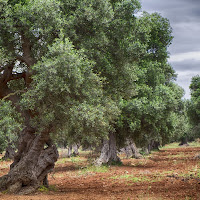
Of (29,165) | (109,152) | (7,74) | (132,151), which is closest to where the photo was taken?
(29,165)

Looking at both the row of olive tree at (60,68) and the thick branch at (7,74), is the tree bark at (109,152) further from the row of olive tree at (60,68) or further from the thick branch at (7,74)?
the thick branch at (7,74)

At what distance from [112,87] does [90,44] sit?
269 cm

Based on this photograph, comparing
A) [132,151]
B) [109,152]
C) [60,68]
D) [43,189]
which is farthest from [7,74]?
[132,151]

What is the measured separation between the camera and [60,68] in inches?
475

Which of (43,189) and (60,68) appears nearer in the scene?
(60,68)

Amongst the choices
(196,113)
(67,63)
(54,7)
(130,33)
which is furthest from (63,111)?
(196,113)

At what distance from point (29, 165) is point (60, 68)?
5.28 metres

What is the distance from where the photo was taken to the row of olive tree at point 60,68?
1247cm

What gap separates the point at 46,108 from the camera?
12797 mm

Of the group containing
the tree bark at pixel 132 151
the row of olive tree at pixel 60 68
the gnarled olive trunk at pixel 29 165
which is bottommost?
the tree bark at pixel 132 151

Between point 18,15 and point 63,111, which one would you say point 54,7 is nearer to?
point 18,15

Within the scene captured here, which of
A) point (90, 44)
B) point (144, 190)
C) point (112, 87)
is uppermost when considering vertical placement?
point (90, 44)

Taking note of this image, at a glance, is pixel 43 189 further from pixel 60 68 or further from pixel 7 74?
pixel 60 68

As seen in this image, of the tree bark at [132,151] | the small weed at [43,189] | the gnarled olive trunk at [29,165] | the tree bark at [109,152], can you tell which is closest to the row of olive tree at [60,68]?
the gnarled olive trunk at [29,165]
